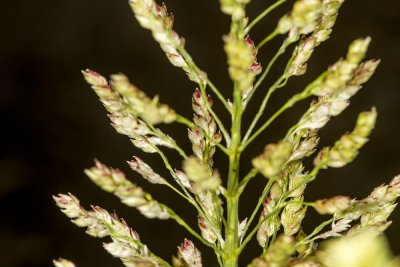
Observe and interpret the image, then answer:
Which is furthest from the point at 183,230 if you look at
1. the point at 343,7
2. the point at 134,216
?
the point at 343,7

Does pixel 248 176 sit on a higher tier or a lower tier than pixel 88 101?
lower

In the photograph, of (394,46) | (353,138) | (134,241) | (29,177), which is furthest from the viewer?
(394,46)

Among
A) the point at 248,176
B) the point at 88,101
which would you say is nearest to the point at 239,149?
the point at 248,176

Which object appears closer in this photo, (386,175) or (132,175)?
(132,175)

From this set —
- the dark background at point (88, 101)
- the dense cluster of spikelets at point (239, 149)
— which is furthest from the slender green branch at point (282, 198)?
the dark background at point (88, 101)

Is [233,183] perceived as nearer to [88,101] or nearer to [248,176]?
[248,176]

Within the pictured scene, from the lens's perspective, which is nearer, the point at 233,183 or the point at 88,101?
the point at 233,183

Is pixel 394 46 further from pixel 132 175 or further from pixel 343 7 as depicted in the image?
pixel 132 175

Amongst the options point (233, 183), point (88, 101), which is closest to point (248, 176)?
point (233, 183)

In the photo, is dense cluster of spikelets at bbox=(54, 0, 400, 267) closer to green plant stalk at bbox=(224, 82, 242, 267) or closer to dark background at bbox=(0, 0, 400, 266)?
green plant stalk at bbox=(224, 82, 242, 267)
